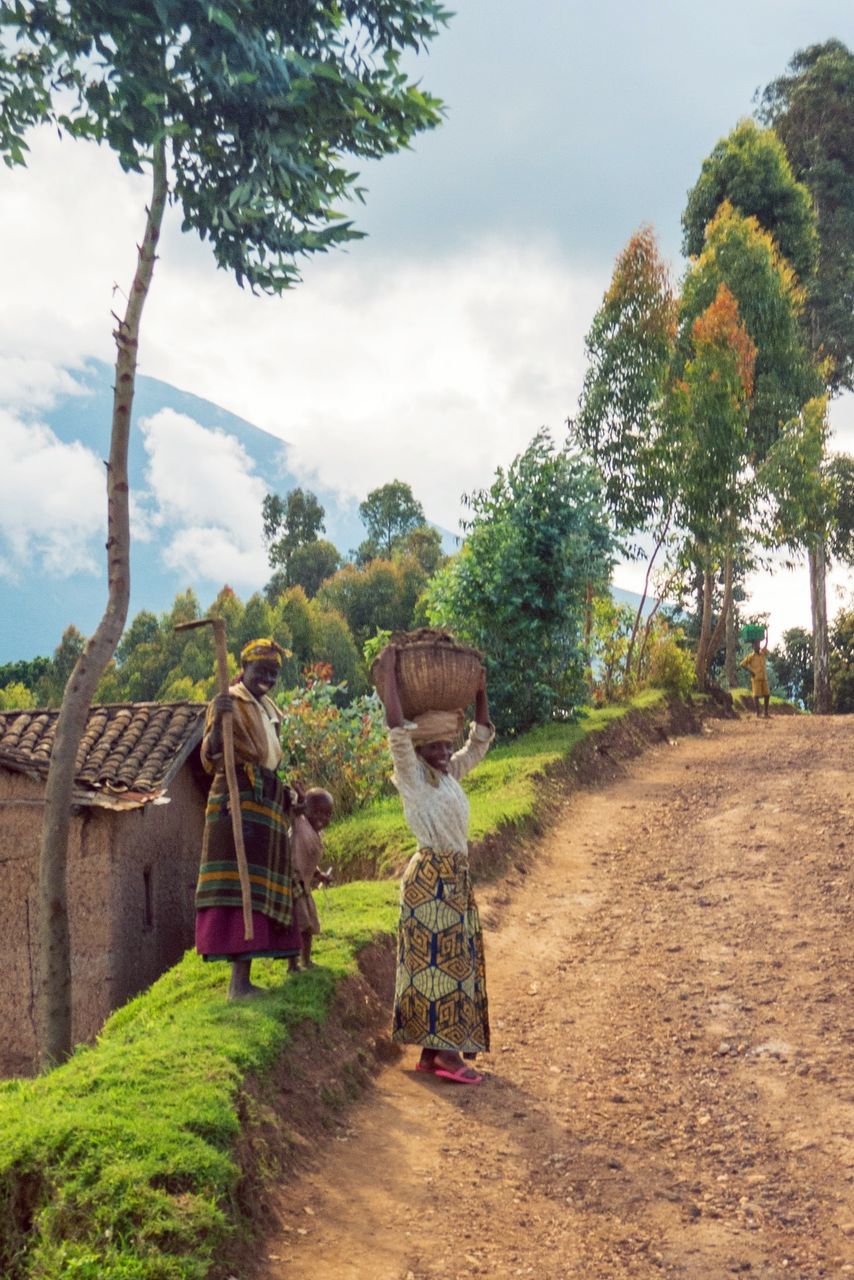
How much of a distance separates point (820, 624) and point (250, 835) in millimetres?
28250

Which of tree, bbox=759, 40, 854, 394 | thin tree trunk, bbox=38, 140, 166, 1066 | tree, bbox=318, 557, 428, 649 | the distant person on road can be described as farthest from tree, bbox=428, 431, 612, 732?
tree, bbox=318, 557, 428, 649

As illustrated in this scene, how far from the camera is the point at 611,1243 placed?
18.0 feet

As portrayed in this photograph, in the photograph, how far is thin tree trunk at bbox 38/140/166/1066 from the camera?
9492 millimetres

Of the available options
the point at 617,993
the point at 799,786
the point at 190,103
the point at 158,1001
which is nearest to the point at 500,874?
the point at 617,993

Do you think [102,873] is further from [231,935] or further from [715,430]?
[715,430]

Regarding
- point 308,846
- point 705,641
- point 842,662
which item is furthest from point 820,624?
point 308,846

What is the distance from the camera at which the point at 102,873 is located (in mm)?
14492

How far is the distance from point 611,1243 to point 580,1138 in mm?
1156

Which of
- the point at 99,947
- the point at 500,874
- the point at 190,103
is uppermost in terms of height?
the point at 190,103

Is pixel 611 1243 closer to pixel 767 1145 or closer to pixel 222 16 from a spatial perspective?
pixel 767 1145

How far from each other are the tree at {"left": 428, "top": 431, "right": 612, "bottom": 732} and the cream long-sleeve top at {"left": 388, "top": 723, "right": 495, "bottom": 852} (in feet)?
41.5

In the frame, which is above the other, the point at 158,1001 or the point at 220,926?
the point at 220,926

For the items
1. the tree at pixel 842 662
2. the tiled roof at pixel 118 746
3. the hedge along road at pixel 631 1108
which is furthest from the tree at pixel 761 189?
the hedge along road at pixel 631 1108

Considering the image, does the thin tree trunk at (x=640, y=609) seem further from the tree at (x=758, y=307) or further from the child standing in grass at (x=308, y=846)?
the child standing in grass at (x=308, y=846)
